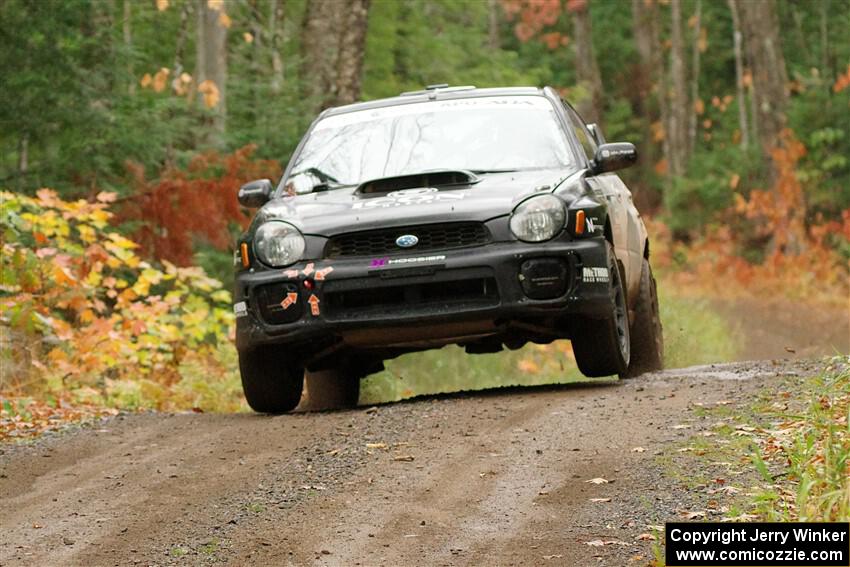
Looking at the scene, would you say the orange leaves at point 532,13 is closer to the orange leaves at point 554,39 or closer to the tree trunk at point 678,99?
the orange leaves at point 554,39

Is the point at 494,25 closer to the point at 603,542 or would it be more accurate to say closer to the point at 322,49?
the point at 322,49

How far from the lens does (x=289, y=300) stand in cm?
888

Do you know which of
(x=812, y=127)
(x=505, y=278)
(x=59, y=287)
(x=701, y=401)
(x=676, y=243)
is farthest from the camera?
(x=676, y=243)

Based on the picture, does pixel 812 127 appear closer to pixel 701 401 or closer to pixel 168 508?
pixel 701 401

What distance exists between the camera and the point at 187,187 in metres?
13.8

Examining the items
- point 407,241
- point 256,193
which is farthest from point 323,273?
point 256,193

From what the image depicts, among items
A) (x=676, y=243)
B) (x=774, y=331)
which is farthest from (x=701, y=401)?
(x=676, y=243)

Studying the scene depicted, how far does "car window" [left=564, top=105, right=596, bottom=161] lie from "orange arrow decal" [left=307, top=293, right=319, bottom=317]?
7.06 feet

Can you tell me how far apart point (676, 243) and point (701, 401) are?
26258 millimetres

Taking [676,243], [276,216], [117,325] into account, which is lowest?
[676,243]

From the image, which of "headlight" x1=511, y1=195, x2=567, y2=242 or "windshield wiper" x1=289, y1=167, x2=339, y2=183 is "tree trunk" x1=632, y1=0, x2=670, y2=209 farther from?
"headlight" x1=511, y1=195, x2=567, y2=242

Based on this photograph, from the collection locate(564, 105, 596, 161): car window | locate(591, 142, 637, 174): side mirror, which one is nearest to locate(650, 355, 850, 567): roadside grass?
locate(591, 142, 637, 174): side mirror

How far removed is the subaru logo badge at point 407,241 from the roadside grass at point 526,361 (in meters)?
6.05

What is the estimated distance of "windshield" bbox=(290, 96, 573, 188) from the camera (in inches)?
378
